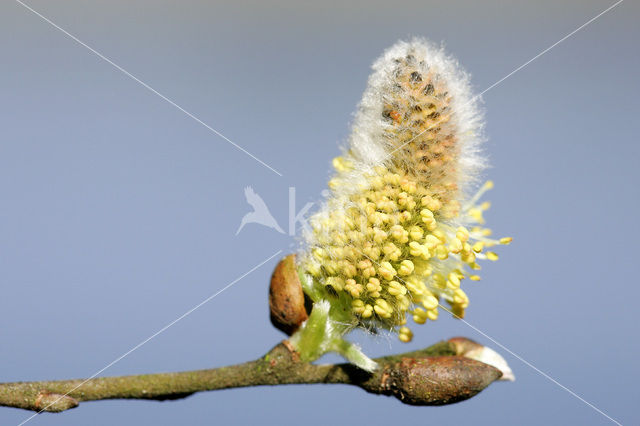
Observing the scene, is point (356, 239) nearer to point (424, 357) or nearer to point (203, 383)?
point (424, 357)

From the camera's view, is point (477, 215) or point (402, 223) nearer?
point (402, 223)

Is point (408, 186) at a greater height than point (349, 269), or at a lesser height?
greater

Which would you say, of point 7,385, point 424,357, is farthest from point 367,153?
point 7,385

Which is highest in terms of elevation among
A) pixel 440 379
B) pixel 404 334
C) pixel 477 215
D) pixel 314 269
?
pixel 477 215

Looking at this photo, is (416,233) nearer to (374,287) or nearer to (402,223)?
(402,223)

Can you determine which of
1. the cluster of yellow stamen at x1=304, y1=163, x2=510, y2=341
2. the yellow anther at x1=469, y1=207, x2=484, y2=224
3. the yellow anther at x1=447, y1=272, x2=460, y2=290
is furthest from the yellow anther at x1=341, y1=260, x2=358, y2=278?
the yellow anther at x1=469, y1=207, x2=484, y2=224

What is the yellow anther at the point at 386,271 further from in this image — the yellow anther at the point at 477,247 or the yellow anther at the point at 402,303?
the yellow anther at the point at 477,247

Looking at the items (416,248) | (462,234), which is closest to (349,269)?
(416,248)
